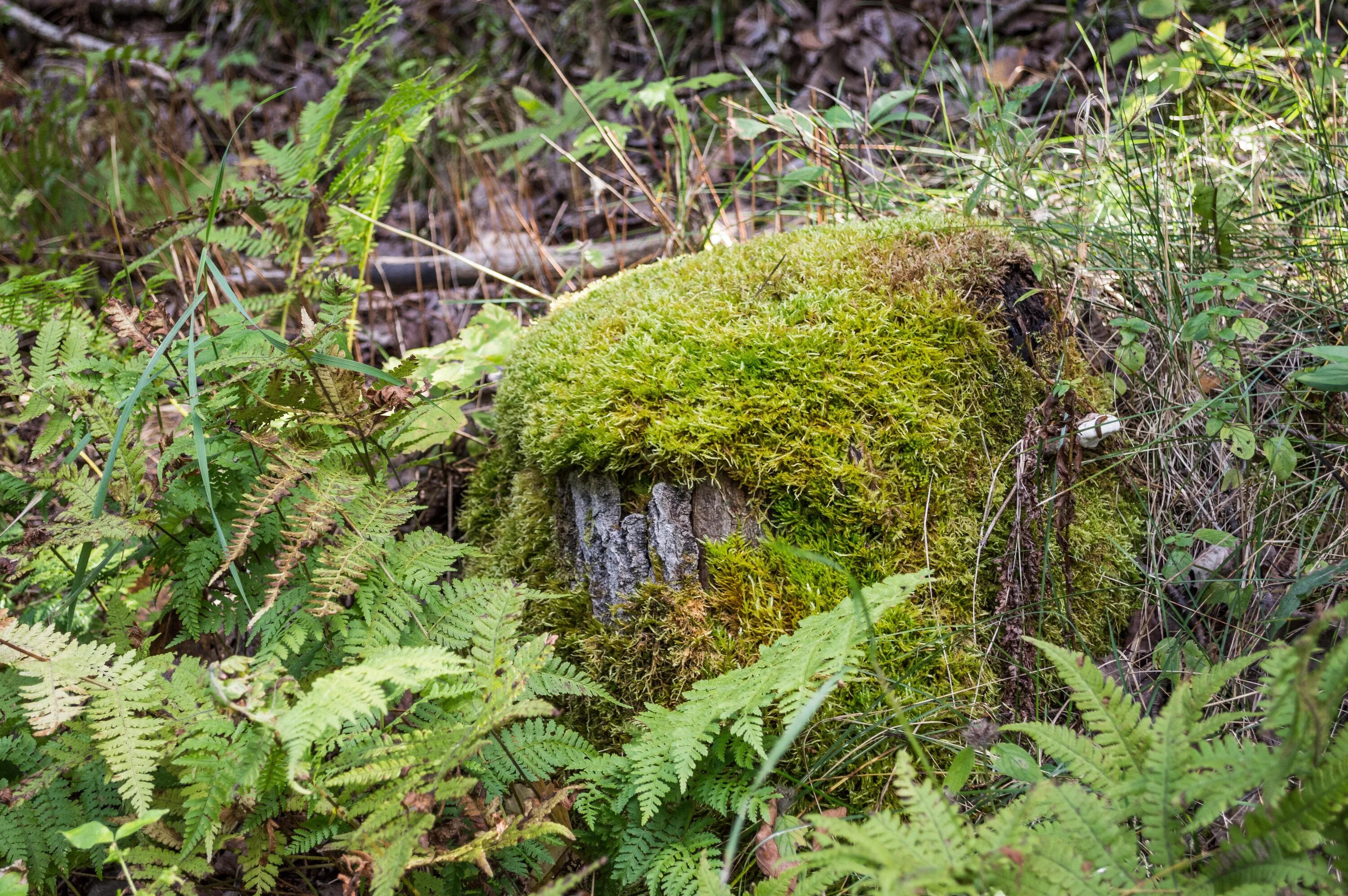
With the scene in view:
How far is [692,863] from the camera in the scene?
5.25 feet

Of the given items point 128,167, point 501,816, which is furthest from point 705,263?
point 128,167

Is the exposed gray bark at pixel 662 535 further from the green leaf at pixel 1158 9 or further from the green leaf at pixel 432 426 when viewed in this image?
the green leaf at pixel 1158 9

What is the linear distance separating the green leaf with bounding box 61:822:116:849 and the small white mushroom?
2.34 metres

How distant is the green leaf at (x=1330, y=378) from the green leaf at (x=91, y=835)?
7.97 ft

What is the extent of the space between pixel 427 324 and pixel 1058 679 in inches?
134

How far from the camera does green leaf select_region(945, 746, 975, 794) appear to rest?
1540 mm

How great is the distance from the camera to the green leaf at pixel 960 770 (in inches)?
60.6

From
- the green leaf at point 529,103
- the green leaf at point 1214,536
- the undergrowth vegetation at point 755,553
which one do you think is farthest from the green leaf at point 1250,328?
the green leaf at point 529,103

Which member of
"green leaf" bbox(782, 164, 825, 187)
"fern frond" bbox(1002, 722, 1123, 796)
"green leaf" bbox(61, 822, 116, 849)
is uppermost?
"green leaf" bbox(782, 164, 825, 187)

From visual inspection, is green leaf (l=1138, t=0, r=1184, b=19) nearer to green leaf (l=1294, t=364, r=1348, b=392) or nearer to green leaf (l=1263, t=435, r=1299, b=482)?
green leaf (l=1263, t=435, r=1299, b=482)

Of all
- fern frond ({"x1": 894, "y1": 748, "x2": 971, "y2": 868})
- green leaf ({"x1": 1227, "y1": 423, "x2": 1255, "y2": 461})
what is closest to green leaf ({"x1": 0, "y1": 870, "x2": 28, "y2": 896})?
fern frond ({"x1": 894, "y1": 748, "x2": 971, "y2": 868})

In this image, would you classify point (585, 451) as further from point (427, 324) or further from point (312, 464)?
point (427, 324)

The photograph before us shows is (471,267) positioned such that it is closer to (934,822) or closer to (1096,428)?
(1096,428)

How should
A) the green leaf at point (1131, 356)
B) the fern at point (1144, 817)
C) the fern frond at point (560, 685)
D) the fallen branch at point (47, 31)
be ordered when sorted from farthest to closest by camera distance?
the fallen branch at point (47, 31), the green leaf at point (1131, 356), the fern frond at point (560, 685), the fern at point (1144, 817)
